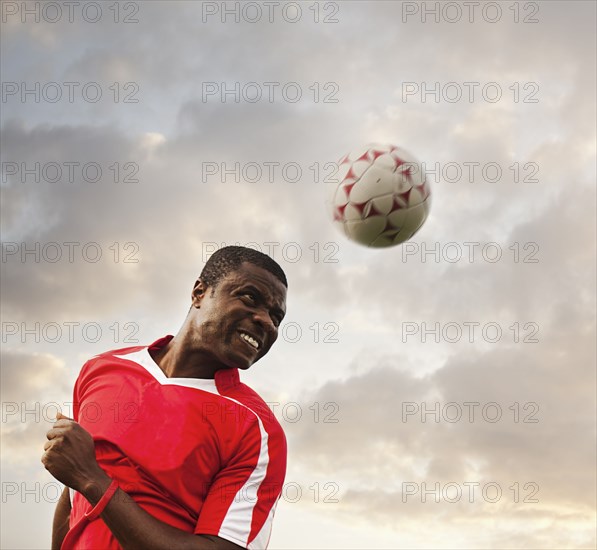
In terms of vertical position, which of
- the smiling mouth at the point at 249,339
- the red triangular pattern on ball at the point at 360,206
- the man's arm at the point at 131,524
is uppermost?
the red triangular pattern on ball at the point at 360,206

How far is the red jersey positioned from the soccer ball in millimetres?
3206

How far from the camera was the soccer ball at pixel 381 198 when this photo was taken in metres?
8.87

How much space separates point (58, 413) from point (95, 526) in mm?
936

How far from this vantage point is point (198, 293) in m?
6.90

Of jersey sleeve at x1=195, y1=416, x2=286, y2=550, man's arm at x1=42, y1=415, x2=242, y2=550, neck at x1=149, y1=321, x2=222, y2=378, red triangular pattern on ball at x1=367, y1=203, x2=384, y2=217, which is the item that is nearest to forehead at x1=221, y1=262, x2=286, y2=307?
neck at x1=149, y1=321, x2=222, y2=378

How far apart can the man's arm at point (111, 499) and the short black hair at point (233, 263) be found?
1.85m

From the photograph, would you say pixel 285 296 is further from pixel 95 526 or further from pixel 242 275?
pixel 95 526

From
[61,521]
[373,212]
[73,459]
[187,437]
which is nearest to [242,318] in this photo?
[187,437]

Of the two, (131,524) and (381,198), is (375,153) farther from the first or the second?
(131,524)

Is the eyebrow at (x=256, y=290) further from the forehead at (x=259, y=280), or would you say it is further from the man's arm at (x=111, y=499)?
the man's arm at (x=111, y=499)

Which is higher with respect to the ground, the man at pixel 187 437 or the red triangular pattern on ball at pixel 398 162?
the red triangular pattern on ball at pixel 398 162

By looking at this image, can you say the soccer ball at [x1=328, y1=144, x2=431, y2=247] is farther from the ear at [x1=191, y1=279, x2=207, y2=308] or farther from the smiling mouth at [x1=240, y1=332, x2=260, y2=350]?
the smiling mouth at [x1=240, y1=332, x2=260, y2=350]

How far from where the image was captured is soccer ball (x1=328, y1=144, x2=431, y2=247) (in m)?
8.87

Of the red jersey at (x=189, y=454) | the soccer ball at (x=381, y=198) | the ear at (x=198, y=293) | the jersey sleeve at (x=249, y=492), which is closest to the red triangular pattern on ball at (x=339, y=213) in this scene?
the soccer ball at (x=381, y=198)
